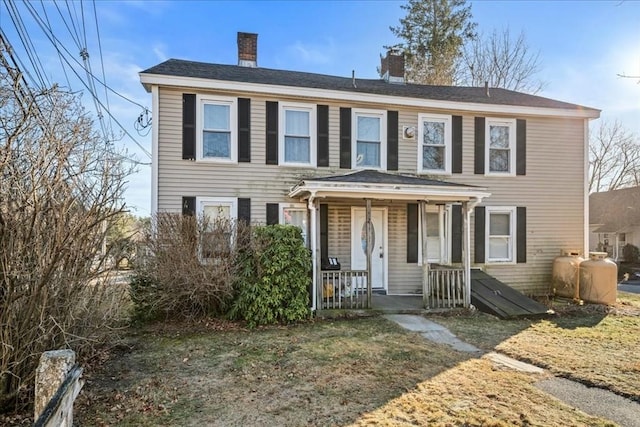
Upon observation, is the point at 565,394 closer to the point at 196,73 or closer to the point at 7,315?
the point at 7,315

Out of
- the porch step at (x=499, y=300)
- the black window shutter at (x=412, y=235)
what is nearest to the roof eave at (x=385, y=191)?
the black window shutter at (x=412, y=235)

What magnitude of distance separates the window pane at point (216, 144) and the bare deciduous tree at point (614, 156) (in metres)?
29.2

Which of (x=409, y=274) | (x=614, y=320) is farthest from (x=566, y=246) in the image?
(x=409, y=274)

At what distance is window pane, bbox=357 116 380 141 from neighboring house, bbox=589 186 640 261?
22.7 metres

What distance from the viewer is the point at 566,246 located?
35.8 feet

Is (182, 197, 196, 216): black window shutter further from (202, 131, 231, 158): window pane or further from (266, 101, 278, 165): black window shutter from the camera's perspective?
(266, 101, 278, 165): black window shutter

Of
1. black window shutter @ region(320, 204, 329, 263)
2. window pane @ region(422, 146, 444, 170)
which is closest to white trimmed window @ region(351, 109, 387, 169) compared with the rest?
window pane @ region(422, 146, 444, 170)

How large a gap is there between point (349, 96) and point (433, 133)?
2558 millimetres

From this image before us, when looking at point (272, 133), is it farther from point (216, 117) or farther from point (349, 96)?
point (349, 96)

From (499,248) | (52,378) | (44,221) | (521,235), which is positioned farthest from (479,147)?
(52,378)

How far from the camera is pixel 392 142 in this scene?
996 centimetres

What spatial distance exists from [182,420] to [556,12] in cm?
1202

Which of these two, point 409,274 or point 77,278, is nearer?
point 77,278

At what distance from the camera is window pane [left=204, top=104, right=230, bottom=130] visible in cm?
901
